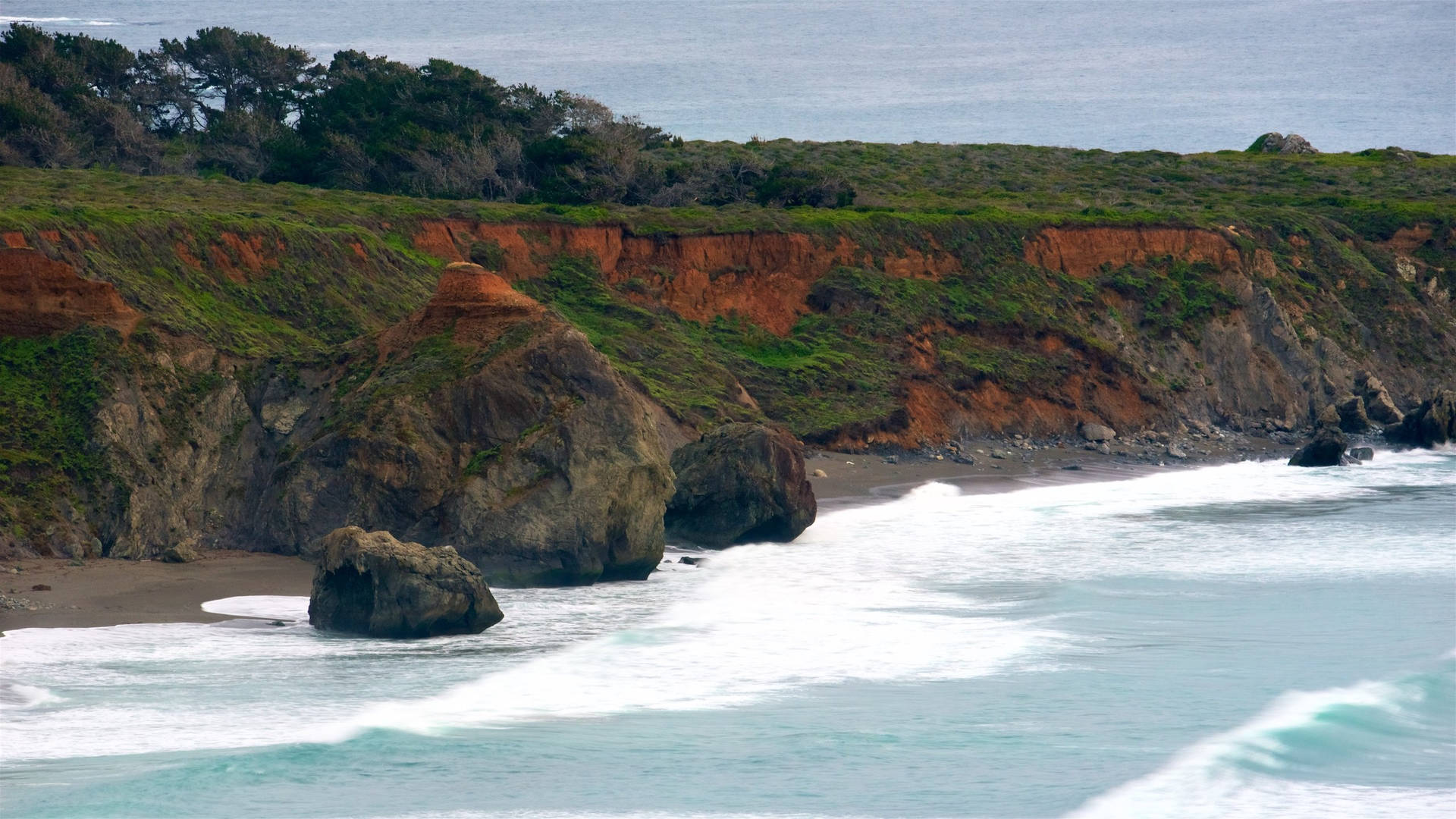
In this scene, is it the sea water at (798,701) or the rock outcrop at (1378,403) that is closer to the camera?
the sea water at (798,701)

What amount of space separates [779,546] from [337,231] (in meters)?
13.4

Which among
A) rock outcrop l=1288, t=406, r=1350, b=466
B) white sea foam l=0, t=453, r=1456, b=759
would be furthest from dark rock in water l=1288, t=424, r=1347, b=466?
white sea foam l=0, t=453, r=1456, b=759

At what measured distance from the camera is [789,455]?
29.9m

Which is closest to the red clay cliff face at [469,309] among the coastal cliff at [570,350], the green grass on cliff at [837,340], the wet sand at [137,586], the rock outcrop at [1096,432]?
the coastal cliff at [570,350]

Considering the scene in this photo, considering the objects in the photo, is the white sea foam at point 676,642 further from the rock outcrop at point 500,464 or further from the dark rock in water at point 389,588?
the rock outcrop at point 500,464

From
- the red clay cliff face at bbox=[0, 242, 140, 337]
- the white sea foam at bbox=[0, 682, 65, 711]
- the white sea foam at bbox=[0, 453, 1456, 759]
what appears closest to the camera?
the white sea foam at bbox=[0, 682, 65, 711]

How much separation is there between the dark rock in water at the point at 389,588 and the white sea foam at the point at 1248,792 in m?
8.88

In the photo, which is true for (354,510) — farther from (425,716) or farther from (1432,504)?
(1432,504)

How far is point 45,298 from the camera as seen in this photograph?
28359 millimetres

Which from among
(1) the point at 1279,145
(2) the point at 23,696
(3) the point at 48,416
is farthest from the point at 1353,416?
(2) the point at 23,696

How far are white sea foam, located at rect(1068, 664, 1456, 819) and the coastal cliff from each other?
9.89m

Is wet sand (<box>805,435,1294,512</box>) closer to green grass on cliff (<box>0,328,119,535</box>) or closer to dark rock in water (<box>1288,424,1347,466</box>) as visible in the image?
dark rock in water (<box>1288,424,1347,466</box>)

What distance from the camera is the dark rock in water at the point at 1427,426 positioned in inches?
1796

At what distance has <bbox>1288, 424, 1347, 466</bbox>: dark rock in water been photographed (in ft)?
138
